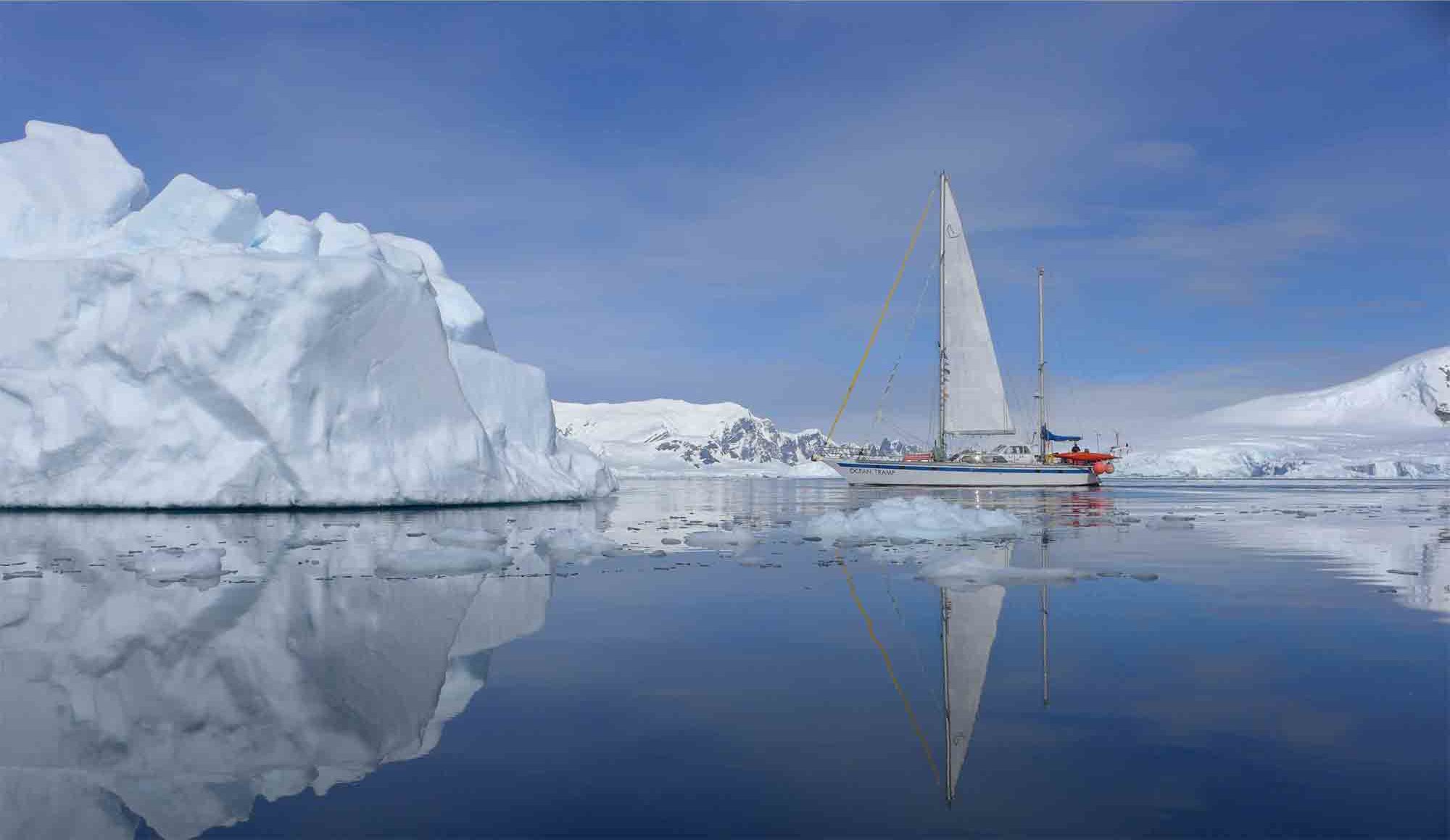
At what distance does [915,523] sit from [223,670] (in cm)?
1284

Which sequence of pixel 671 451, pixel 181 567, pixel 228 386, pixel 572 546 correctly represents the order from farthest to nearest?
pixel 671 451
pixel 228 386
pixel 572 546
pixel 181 567

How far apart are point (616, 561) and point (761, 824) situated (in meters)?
9.73

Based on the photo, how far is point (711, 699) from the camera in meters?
5.66

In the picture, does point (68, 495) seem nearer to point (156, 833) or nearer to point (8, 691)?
point (8, 691)

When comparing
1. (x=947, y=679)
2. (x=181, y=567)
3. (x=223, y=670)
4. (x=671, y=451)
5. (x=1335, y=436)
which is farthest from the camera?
(x=671, y=451)

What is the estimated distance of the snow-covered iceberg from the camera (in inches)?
957

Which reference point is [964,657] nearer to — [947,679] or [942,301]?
[947,679]

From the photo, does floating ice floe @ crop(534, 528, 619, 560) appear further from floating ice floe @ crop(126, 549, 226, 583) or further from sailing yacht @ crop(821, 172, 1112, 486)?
sailing yacht @ crop(821, 172, 1112, 486)

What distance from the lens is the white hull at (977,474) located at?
50250mm

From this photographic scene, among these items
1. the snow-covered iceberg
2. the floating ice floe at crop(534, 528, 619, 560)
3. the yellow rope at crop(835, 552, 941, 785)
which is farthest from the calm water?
the snow-covered iceberg

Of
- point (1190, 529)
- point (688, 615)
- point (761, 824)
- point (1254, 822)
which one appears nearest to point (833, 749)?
point (761, 824)

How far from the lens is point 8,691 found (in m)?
5.77

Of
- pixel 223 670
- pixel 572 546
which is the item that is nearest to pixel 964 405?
pixel 572 546

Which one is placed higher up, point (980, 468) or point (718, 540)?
point (980, 468)
